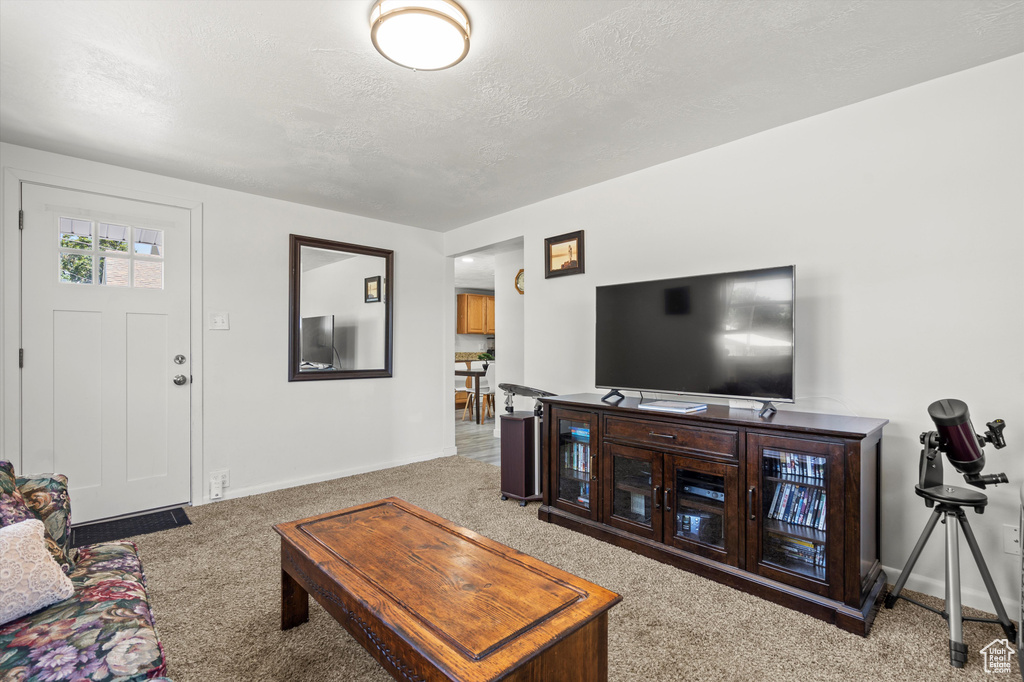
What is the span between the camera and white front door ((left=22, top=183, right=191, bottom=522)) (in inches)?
117

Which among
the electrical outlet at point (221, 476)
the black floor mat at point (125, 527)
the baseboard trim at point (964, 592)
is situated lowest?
the black floor mat at point (125, 527)

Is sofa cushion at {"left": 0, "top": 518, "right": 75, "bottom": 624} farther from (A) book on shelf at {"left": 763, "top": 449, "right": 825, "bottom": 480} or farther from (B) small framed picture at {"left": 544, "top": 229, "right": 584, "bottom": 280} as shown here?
(B) small framed picture at {"left": 544, "top": 229, "right": 584, "bottom": 280}

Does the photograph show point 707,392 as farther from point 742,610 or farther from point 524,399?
point 524,399

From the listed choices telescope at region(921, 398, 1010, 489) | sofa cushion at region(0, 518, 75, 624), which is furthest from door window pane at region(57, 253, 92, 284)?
telescope at region(921, 398, 1010, 489)

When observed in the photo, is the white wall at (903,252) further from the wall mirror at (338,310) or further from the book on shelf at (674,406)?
the wall mirror at (338,310)

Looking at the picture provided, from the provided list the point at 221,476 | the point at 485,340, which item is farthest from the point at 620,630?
the point at 485,340

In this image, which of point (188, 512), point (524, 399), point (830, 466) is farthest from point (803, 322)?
point (188, 512)

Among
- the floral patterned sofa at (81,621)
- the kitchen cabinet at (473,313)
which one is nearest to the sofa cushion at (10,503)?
the floral patterned sofa at (81,621)

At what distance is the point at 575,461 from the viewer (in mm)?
3127

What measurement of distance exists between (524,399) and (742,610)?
2700 mm

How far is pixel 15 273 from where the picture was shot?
9.46 ft

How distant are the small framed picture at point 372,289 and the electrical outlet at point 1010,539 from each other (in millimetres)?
4422

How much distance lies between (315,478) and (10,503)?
261 centimetres

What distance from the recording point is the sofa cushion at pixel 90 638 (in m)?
1.12
